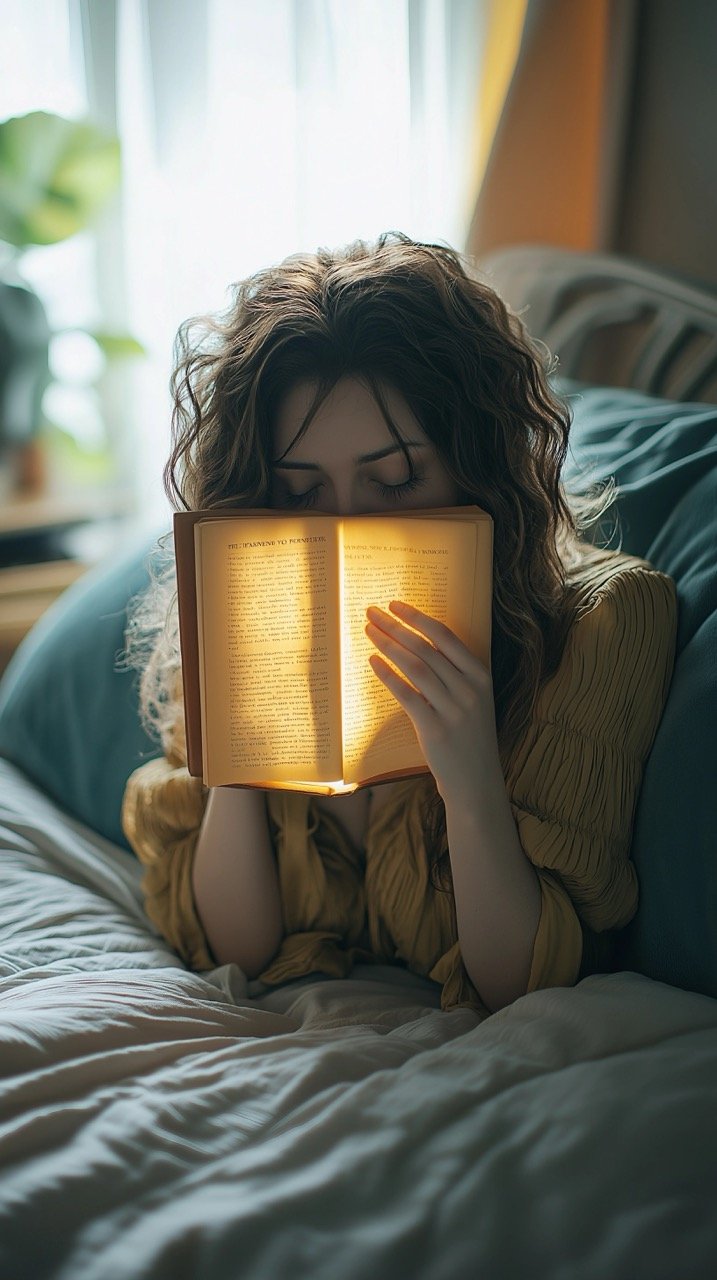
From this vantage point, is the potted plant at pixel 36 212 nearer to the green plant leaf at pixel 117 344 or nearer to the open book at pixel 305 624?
the green plant leaf at pixel 117 344

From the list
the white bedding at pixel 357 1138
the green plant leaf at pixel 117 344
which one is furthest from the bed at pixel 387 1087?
the green plant leaf at pixel 117 344

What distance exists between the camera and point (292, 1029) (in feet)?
2.80

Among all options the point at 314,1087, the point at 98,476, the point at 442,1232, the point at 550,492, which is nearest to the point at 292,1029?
the point at 314,1087

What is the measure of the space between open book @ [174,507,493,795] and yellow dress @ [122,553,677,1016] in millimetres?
108

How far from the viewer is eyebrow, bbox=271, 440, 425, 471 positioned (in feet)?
2.73

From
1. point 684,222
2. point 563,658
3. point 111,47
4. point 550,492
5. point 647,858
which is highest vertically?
point 111,47

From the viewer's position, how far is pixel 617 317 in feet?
4.93

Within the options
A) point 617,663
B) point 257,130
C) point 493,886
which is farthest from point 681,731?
point 257,130

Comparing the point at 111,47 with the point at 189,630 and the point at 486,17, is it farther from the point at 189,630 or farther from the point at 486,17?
the point at 189,630

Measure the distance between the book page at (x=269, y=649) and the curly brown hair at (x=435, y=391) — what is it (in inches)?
4.6

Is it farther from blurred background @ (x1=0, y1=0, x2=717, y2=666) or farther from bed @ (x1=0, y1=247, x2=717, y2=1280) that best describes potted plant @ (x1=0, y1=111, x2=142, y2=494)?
bed @ (x1=0, y1=247, x2=717, y2=1280)

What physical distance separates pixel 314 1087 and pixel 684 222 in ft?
4.68

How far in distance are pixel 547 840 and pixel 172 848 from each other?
0.40 m

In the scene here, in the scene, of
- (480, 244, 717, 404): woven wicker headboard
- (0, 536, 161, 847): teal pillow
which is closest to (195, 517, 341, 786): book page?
(0, 536, 161, 847): teal pillow
